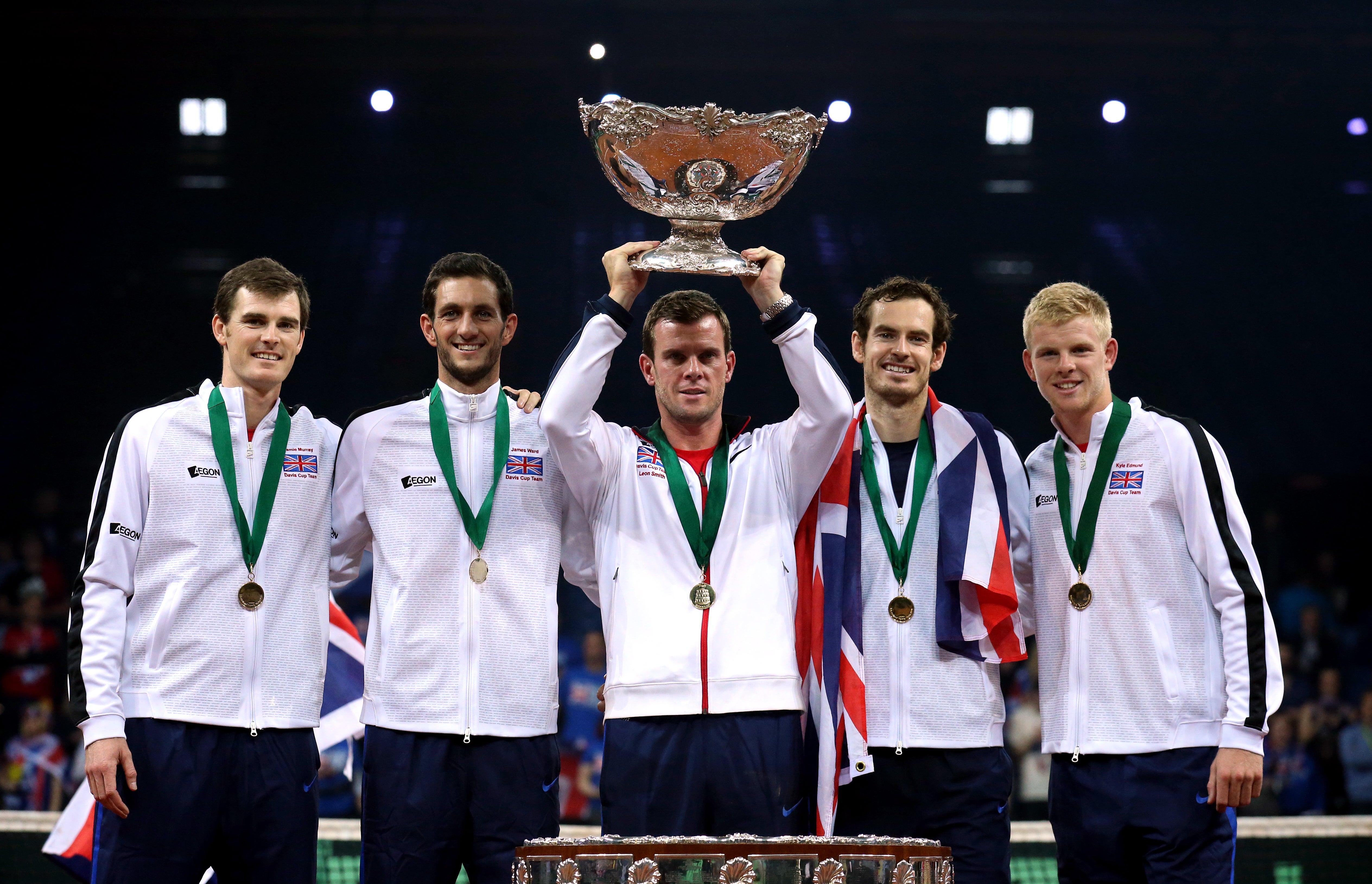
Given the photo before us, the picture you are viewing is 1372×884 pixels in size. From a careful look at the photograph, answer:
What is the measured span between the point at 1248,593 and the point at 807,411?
1235mm

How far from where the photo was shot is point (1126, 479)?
11.7 ft

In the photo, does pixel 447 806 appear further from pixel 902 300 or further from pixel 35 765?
pixel 35 765

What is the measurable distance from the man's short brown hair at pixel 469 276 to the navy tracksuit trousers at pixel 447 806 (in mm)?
1178

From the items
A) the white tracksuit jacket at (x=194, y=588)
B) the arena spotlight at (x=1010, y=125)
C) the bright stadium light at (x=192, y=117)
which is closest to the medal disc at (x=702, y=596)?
the white tracksuit jacket at (x=194, y=588)

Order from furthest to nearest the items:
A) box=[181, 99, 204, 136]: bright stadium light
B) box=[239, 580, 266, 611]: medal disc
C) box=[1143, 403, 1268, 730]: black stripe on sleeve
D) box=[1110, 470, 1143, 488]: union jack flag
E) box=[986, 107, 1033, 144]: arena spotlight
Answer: box=[986, 107, 1033, 144]: arena spotlight
box=[181, 99, 204, 136]: bright stadium light
box=[1110, 470, 1143, 488]: union jack flag
box=[239, 580, 266, 611]: medal disc
box=[1143, 403, 1268, 730]: black stripe on sleeve

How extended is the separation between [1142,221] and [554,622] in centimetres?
735

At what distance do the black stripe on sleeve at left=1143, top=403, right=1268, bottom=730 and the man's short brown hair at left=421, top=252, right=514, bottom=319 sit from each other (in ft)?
6.29

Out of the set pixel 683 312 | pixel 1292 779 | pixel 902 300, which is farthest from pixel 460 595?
pixel 1292 779

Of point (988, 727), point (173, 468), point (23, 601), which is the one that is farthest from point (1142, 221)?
point (23, 601)

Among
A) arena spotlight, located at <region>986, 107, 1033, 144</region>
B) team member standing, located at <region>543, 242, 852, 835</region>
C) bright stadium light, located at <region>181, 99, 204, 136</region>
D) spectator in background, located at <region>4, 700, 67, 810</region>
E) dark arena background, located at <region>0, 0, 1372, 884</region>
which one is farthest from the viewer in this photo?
arena spotlight, located at <region>986, 107, 1033, 144</region>

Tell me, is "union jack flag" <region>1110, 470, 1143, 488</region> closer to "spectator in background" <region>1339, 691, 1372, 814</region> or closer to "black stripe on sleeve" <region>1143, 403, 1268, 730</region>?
"black stripe on sleeve" <region>1143, 403, 1268, 730</region>

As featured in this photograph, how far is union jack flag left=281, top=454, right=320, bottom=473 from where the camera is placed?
11.9 ft

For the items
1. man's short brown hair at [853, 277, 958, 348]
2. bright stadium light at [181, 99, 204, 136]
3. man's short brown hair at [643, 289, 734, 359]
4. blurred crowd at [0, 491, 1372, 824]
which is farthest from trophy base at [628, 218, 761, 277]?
bright stadium light at [181, 99, 204, 136]

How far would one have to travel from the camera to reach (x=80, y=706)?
3293 mm
